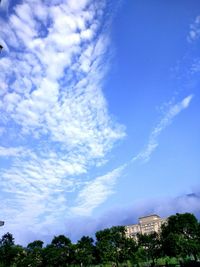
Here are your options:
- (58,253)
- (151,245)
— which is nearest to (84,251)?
(58,253)

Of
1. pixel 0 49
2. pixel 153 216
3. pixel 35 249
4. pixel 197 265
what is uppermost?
pixel 153 216

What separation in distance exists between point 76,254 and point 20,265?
1470 centimetres

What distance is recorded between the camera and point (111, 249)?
7994 centimetres

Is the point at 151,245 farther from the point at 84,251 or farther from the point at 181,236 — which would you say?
the point at 84,251

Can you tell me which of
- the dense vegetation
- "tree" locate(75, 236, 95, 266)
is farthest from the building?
"tree" locate(75, 236, 95, 266)

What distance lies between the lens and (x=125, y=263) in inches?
3238

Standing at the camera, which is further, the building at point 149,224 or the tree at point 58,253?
the building at point 149,224

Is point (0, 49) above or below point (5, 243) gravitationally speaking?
below

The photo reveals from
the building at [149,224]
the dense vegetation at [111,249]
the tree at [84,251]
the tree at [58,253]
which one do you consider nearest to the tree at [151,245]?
the dense vegetation at [111,249]

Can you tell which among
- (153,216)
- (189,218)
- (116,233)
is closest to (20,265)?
(116,233)

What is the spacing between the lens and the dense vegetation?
77.4 m

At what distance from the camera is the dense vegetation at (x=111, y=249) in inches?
3046

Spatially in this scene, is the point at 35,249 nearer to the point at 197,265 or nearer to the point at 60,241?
the point at 60,241

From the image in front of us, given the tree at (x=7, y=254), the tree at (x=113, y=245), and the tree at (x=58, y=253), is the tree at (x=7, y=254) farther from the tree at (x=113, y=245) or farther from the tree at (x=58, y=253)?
the tree at (x=113, y=245)
